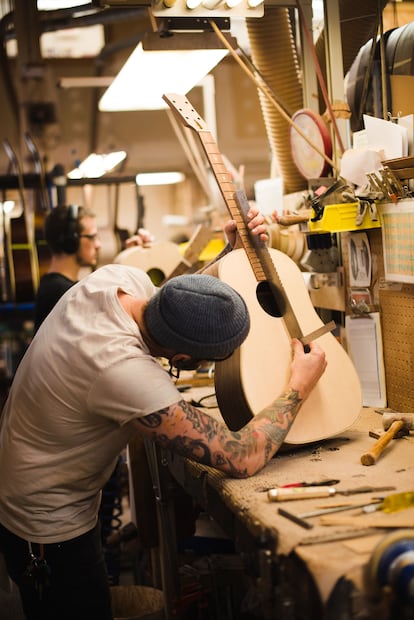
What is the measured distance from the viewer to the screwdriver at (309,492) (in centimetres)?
178

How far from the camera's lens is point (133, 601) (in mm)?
3045

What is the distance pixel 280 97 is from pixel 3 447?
6.92 ft

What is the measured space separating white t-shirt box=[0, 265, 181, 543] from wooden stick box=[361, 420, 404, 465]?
1.84 ft

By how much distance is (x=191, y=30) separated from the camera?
2.84m

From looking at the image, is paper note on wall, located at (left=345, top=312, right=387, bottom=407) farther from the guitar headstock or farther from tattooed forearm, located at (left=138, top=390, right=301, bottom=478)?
the guitar headstock

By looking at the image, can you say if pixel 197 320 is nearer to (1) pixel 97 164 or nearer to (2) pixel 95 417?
(2) pixel 95 417

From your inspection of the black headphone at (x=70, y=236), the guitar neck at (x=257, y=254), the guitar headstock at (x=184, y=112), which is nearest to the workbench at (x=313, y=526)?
the guitar neck at (x=257, y=254)

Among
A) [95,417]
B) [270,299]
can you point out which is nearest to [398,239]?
[270,299]

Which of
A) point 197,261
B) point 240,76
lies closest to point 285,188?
point 197,261

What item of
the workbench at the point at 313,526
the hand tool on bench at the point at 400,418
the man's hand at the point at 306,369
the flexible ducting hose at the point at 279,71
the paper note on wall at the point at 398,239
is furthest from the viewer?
the flexible ducting hose at the point at 279,71

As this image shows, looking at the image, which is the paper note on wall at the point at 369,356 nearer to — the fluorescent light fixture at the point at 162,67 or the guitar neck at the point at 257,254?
the guitar neck at the point at 257,254

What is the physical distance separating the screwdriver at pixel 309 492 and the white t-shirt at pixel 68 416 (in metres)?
0.32

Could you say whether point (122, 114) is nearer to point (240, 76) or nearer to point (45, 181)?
point (240, 76)

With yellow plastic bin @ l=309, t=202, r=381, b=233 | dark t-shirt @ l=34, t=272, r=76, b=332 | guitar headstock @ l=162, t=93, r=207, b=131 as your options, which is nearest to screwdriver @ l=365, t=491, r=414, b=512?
yellow plastic bin @ l=309, t=202, r=381, b=233
